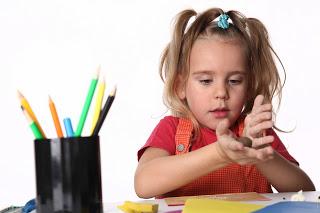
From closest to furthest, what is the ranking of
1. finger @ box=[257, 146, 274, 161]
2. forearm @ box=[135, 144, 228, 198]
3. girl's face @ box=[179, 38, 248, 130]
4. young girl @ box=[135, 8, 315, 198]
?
finger @ box=[257, 146, 274, 161] → forearm @ box=[135, 144, 228, 198] → young girl @ box=[135, 8, 315, 198] → girl's face @ box=[179, 38, 248, 130]

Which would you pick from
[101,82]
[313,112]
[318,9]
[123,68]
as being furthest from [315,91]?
[101,82]

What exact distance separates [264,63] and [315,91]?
1187 millimetres

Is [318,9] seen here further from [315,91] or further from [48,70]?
[48,70]

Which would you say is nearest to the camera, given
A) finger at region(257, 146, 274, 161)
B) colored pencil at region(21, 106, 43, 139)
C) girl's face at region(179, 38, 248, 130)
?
colored pencil at region(21, 106, 43, 139)

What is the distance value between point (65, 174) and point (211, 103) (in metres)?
0.57

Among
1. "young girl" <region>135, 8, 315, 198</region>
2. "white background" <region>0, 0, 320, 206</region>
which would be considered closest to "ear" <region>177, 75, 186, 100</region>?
"young girl" <region>135, 8, 315, 198</region>

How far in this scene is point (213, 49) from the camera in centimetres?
115

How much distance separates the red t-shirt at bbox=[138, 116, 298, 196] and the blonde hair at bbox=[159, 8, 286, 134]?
2.6 inches

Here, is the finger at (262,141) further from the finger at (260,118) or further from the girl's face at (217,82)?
the girl's face at (217,82)

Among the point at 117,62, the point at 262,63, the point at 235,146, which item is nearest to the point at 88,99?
the point at 235,146

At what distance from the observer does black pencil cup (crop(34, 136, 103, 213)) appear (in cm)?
59

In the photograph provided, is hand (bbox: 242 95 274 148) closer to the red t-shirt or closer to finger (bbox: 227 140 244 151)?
finger (bbox: 227 140 244 151)

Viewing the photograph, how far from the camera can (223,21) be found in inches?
Answer: 47.9

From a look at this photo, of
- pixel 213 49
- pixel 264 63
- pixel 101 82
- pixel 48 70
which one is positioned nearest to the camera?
pixel 101 82
